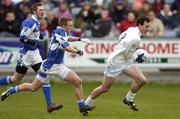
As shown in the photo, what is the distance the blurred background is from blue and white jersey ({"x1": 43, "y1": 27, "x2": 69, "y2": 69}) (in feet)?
19.1

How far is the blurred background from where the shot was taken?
71.4 feet

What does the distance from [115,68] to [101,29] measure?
870cm

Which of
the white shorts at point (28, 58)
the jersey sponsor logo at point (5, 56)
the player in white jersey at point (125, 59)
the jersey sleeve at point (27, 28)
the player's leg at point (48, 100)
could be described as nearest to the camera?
the player's leg at point (48, 100)

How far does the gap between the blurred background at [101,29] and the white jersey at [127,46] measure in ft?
18.6

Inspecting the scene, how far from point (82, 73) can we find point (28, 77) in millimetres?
1735

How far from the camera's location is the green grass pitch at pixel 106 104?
14.2 metres

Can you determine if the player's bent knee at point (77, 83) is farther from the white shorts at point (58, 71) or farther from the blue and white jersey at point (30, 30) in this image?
the blue and white jersey at point (30, 30)

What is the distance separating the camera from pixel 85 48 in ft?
71.5

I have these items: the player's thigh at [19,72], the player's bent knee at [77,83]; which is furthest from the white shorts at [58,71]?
the player's thigh at [19,72]

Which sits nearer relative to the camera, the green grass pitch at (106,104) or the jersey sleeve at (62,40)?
the jersey sleeve at (62,40)

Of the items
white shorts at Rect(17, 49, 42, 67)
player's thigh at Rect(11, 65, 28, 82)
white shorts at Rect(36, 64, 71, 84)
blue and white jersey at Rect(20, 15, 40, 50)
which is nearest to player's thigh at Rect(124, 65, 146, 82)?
white shorts at Rect(36, 64, 71, 84)

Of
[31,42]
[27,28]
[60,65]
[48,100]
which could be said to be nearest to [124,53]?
[60,65]

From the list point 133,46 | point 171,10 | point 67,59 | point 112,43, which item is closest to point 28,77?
point 67,59

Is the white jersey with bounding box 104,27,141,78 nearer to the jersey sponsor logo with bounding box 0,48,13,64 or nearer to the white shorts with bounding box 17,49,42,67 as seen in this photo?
the white shorts with bounding box 17,49,42,67
